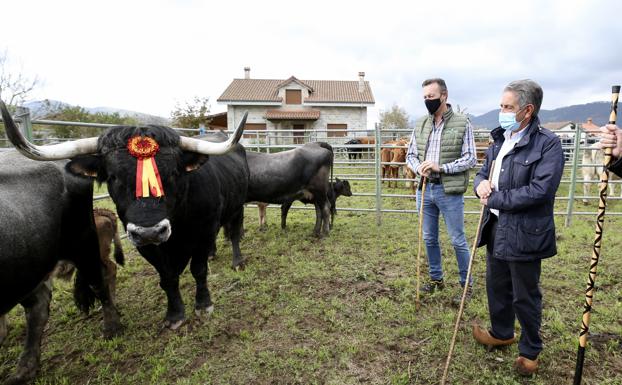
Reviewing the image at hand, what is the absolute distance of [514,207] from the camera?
2.17m

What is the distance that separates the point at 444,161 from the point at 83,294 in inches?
140

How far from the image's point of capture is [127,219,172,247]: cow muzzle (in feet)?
7.53

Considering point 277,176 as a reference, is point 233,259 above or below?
below

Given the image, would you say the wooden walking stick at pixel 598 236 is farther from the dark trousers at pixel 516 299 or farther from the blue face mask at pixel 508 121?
the blue face mask at pixel 508 121

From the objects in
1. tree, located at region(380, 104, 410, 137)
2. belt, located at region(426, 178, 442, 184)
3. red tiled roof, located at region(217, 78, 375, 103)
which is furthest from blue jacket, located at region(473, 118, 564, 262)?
tree, located at region(380, 104, 410, 137)

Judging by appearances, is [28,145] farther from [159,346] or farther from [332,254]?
[332,254]

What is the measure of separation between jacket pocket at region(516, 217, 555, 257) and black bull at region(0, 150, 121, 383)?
10.2ft

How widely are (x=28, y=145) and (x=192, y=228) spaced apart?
1.32 metres

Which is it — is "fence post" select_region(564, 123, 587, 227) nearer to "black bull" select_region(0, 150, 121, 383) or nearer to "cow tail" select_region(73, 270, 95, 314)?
"black bull" select_region(0, 150, 121, 383)

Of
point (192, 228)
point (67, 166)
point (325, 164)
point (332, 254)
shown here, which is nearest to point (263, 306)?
point (192, 228)

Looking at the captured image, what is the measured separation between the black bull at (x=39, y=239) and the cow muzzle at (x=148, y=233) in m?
0.61

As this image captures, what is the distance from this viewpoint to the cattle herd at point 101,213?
7.38 ft

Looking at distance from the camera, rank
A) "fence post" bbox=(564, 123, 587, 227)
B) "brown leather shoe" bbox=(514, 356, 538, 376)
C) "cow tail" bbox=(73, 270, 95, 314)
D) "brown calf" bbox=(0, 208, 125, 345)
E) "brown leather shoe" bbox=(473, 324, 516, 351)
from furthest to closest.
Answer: "fence post" bbox=(564, 123, 587, 227) → "brown calf" bbox=(0, 208, 125, 345) → "cow tail" bbox=(73, 270, 95, 314) → "brown leather shoe" bbox=(473, 324, 516, 351) → "brown leather shoe" bbox=(514, 356, 538, 376)

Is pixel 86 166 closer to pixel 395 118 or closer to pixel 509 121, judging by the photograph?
pixel 509 121
